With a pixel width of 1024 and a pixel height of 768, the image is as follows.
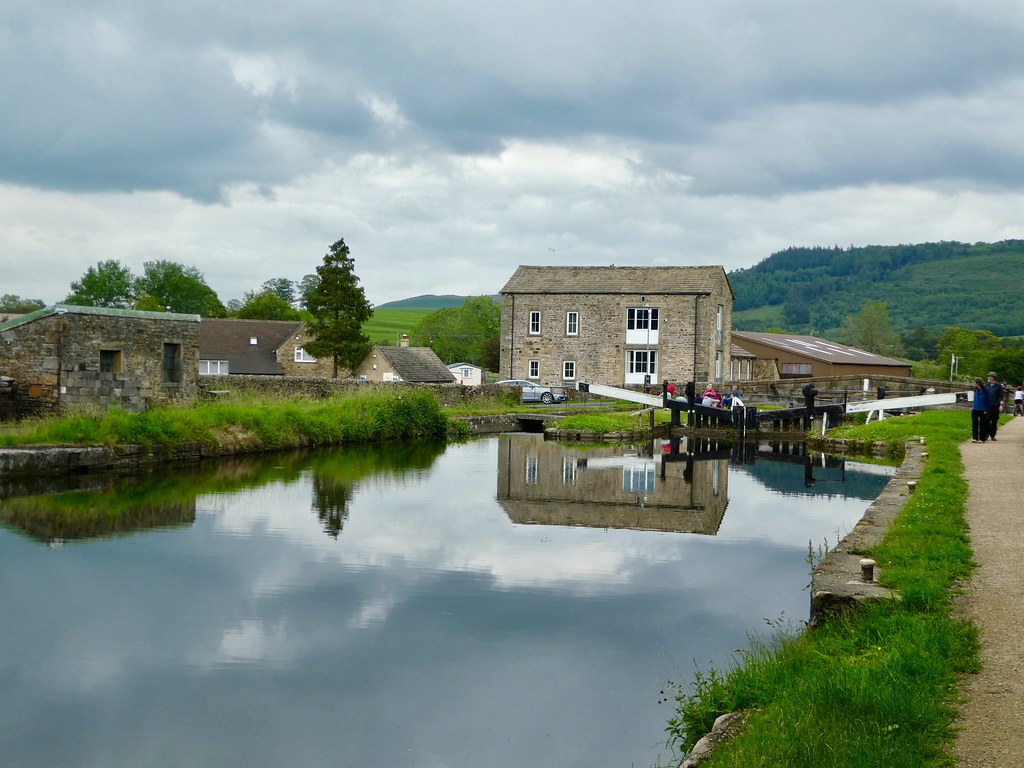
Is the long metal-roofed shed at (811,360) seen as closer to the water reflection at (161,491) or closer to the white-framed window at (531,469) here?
the white-framed window at (531,469)

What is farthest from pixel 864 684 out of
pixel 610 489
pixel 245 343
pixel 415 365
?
pixel 245 343

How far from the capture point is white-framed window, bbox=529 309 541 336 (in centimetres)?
5075

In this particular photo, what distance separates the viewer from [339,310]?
53000 mm

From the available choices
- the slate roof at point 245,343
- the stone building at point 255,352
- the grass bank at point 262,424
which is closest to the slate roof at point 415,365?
the stone building at point 255,352

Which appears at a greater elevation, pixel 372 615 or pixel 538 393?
pixel 538 393

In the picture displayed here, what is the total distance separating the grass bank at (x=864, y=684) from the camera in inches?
175

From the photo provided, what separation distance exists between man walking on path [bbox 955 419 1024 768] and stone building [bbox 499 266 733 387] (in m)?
36.6

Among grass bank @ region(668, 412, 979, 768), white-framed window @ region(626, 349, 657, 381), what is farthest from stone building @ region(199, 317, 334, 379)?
Result: grass bank @ region(668, 412, 979, 768)

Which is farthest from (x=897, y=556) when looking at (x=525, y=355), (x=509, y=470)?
(x=525, y=355)

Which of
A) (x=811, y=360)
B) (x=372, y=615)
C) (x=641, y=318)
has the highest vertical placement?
(x=641, y=318)

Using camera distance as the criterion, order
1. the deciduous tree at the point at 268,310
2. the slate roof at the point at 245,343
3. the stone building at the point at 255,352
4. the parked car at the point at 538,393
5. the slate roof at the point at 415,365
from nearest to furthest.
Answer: the parked car at the point at 538,393
the slate roof at the point at 415,365
the stone building at the point at 255,352
the slate roof at the point at 245,343
the deciduous tree at the point at 268,310

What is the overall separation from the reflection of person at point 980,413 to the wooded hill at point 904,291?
396 ft

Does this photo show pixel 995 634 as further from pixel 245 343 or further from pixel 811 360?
pixel 245 343

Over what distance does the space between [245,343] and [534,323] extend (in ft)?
67.9
